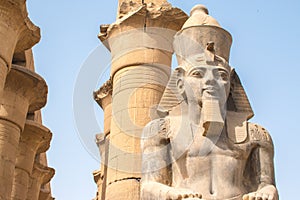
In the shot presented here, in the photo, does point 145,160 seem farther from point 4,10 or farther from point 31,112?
point 31,112

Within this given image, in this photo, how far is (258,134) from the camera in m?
5.91

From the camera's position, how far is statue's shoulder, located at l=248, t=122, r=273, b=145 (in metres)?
5.87

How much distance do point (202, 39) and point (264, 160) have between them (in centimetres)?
142

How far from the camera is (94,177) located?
61.5 feet

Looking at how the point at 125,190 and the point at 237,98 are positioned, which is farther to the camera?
the point at 125,190

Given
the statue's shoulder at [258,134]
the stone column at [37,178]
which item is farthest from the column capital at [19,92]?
the statue's shoulder at [258,134]

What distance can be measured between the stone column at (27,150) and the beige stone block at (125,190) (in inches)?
204

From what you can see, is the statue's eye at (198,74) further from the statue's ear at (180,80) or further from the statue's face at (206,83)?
the statue's ear at (180,80)

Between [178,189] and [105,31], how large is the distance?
9154 millimetres

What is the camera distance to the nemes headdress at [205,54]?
614 centimetres

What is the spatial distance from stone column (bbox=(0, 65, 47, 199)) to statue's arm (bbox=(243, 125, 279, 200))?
8553 mm

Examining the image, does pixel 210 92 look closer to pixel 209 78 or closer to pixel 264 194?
pixel 209 78

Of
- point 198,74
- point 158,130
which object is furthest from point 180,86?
point 158,130

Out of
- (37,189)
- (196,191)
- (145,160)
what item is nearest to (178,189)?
(196,191)
